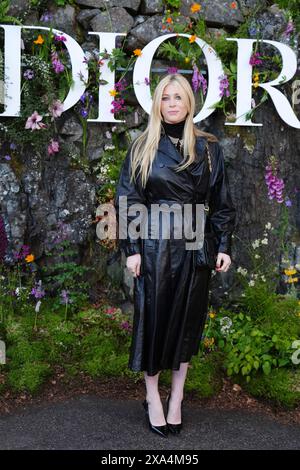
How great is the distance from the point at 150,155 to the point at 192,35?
2.28 metres

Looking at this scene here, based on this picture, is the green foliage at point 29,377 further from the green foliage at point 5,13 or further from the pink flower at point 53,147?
the green foliage at point 5,13

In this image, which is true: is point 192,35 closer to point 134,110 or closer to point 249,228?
point 134,110

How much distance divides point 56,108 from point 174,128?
2.00 meters

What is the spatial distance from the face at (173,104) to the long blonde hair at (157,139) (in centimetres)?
2

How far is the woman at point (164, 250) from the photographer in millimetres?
3486

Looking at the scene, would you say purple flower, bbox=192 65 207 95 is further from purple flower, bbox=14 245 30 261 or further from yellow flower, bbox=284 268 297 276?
purple flower, bbox=14 245 30 261

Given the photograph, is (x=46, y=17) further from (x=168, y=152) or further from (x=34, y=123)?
(x=168, y=152)

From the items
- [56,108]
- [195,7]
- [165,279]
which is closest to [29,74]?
[56,108]

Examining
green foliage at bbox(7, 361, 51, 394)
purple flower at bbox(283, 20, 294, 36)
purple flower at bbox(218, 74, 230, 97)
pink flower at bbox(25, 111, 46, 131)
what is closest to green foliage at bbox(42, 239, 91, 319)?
green foliage at bbox(7, 361, 51, 394)

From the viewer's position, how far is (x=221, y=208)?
12.1 ft

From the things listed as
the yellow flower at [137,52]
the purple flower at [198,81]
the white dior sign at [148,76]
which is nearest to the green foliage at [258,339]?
the white dior sign at [148,76]

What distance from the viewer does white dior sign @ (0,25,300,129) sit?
5.18 m

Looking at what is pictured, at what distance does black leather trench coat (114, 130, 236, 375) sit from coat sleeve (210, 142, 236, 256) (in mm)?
115

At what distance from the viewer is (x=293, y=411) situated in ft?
13.6
